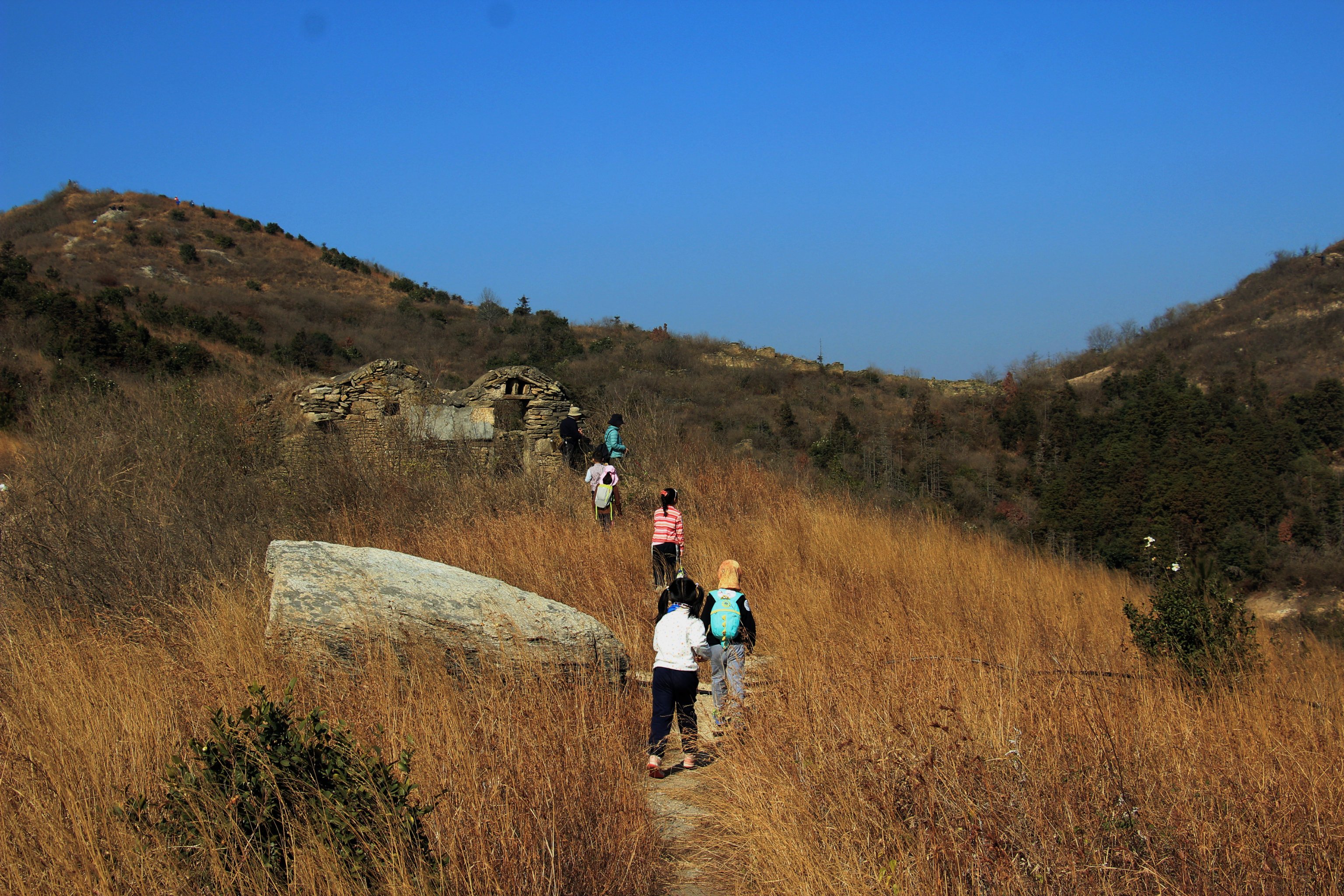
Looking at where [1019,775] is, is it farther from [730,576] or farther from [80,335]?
[80,335]

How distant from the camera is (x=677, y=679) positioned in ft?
15.3

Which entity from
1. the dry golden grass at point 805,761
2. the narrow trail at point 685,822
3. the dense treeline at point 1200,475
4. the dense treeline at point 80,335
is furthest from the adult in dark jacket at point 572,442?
the dense treeline at point 80,335

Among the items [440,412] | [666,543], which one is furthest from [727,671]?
[440,412]

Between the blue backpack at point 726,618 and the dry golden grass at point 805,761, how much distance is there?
38 centimetres

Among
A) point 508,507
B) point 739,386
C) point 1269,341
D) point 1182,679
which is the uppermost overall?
point 1269,341

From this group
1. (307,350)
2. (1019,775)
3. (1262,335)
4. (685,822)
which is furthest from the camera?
(1262,335)

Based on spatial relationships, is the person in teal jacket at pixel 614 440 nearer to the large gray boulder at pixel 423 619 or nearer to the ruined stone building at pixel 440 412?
the ruined stone building at pixel 440 412

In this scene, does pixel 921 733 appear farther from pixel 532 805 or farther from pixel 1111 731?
pixel 532 805

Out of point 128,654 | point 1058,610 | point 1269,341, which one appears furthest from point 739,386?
point 128,654

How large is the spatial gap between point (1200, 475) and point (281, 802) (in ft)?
93.5

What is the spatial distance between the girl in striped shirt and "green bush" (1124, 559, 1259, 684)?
12.1 feet

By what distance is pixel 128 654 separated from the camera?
16.3 feet

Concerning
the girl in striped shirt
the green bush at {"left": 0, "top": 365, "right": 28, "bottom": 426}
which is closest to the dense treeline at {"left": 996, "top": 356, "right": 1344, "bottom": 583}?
the girl in striped shirt

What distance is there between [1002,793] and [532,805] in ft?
5.85
